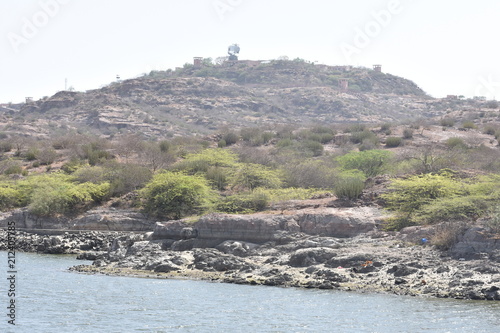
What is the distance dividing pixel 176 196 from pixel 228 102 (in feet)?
313

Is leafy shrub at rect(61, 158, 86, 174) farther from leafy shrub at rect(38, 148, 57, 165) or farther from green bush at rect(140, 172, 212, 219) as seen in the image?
green bush at rect(140, 172, 212, 219)

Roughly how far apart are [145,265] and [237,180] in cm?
1610

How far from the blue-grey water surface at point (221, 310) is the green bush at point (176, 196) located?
48.3 ft

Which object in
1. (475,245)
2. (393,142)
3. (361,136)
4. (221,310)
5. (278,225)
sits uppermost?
(361,136)

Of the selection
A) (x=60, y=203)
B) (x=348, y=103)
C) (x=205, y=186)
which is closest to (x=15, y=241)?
(x=60, y=203)

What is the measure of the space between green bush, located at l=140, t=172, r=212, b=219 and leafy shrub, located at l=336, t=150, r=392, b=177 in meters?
12.9

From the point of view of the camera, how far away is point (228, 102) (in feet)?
455

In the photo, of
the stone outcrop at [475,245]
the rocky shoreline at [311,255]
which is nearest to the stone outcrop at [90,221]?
the rocky shoreline at [311,255]

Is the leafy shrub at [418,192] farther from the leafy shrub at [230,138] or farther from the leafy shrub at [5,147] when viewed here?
the leafy shrub at [5,147]

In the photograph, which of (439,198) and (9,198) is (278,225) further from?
(9,198)

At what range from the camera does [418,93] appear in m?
174

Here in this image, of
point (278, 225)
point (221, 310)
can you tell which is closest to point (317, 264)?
point (278, 225)

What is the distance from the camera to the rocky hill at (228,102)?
4451 inches

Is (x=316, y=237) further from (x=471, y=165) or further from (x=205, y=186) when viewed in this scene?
(x=471, y=165)
